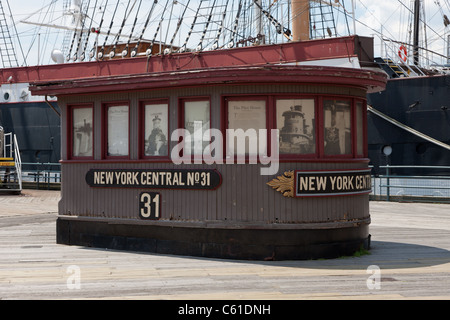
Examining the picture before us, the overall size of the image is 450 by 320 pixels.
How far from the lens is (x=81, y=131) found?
10.8 m

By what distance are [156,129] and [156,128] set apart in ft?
0.05

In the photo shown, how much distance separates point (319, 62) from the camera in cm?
2277

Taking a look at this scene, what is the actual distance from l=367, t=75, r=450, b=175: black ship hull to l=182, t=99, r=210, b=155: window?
1630 centimetres

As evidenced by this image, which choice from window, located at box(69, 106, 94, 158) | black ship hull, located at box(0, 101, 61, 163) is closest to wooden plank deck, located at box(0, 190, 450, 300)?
window, located at box(69, 106, 94, 158)

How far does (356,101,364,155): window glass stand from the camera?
32.9 feet

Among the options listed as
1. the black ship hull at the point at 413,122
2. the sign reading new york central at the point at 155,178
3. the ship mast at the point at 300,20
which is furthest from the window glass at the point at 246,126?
the ship mast at the point at 300,20

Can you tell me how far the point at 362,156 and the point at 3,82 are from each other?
92.4 ft

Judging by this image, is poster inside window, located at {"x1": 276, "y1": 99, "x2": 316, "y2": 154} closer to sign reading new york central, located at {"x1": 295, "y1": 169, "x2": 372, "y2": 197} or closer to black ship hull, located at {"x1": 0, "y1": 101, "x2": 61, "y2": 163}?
sign reading new york central, located at {"x1": 295, "y1": 169, "x2": 372, "y2": 197}

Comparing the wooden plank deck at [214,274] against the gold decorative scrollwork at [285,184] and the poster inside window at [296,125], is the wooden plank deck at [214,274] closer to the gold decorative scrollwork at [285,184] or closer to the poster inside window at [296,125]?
the gold decorative scrollwork at [285,184]

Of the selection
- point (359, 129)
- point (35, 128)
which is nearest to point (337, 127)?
point (359, 129)

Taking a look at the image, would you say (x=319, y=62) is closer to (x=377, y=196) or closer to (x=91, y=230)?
(x=377, y=196)

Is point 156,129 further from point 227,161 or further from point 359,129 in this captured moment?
point 359,129
